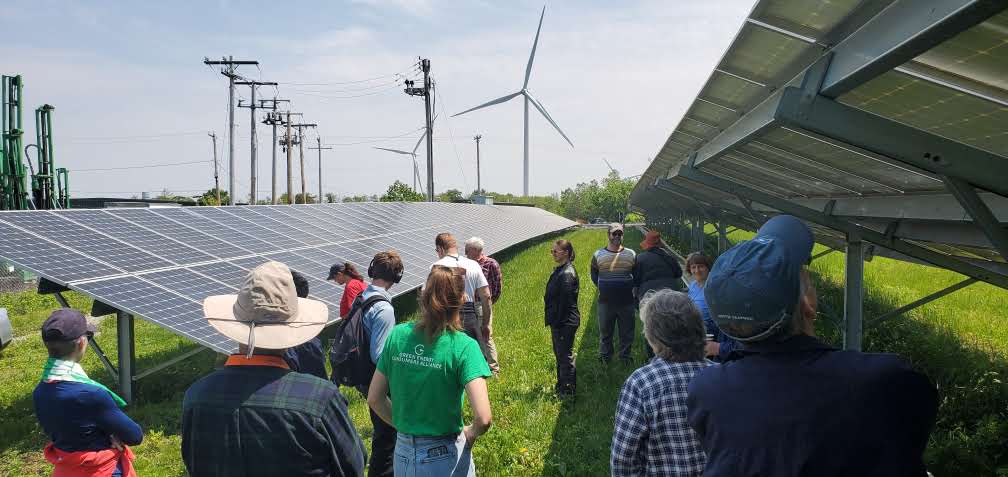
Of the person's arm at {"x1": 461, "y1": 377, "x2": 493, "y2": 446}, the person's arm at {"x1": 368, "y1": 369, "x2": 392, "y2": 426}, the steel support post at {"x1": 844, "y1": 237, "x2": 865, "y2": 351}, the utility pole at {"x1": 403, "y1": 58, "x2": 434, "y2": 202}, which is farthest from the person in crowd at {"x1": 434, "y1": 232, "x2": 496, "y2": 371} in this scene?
the utility pole at {"x1": 403, "y1": 58, "x2": 434, "y2": 202}

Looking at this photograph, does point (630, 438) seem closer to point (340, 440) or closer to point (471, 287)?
point (340, 440)

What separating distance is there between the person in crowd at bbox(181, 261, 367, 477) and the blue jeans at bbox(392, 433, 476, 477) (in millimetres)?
680

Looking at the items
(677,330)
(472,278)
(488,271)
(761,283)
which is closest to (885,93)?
(677,330)

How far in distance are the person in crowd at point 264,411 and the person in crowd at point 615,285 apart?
17.4 feet

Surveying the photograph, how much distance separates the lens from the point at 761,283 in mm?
1646

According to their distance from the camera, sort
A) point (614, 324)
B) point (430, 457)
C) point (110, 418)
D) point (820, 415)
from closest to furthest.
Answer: point (820, 415) < point (430, 457) < point (110, 418) < point (614, 324)

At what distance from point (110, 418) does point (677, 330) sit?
2.89m

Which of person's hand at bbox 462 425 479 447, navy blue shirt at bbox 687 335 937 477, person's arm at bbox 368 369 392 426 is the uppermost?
navy blue shirt at bbox 687 335 937 477

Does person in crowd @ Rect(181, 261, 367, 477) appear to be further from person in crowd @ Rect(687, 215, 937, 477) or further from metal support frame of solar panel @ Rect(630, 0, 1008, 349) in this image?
metal support frame of solar panel @ Rect(630, 0, 1008, 349)

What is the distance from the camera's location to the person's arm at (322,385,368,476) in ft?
8.08

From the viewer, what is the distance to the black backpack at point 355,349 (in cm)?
430

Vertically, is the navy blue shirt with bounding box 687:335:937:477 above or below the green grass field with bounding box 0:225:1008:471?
above

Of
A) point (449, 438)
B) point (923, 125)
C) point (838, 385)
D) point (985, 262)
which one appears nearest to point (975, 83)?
point (923, 125)

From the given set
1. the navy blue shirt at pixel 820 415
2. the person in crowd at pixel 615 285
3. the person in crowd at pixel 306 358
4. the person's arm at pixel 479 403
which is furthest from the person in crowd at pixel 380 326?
the person in crowd at pixel 615 285
